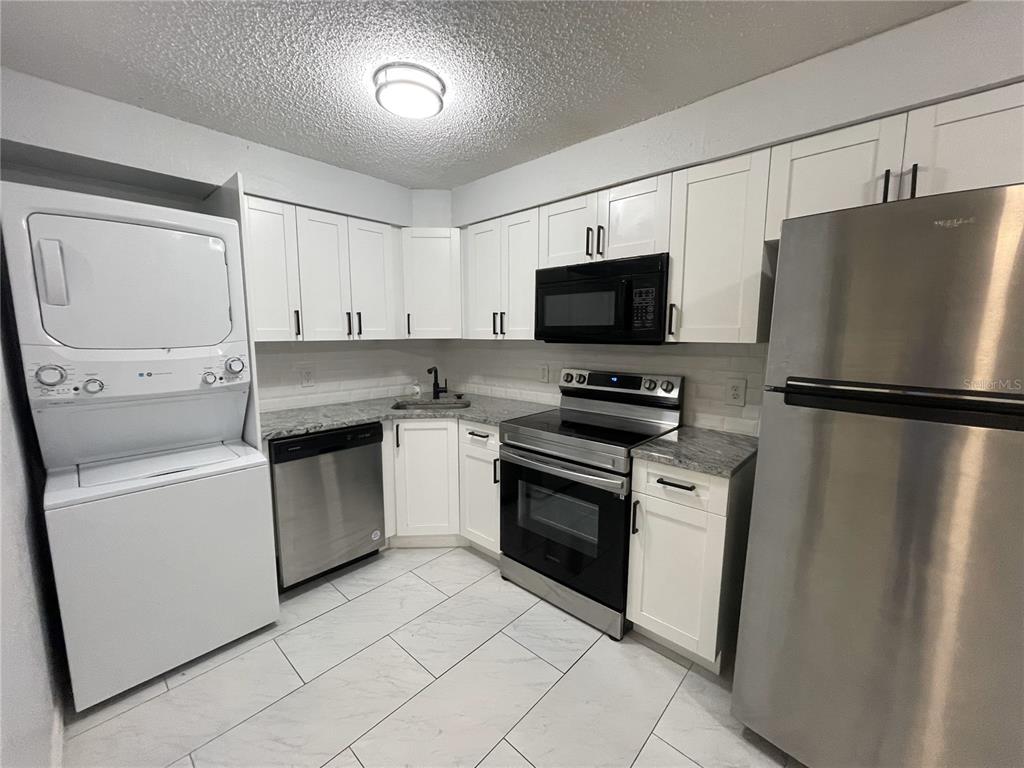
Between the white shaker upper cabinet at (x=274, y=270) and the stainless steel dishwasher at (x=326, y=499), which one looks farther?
the white shaker upper cabinet at (x=274, y=270)

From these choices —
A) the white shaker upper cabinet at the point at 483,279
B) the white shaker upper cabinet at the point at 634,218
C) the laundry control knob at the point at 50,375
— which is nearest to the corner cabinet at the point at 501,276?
the white shaker upper cabinet at the point at 483,279

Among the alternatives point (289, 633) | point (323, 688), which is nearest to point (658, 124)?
point (323, 688)

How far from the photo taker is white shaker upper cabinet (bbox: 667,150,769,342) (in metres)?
1.66

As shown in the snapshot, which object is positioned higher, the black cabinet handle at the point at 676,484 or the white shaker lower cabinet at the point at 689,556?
the black cabinet handle at the point at 676,484

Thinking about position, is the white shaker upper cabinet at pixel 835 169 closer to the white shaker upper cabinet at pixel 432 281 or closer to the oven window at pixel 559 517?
the oven window at pixel 559 517

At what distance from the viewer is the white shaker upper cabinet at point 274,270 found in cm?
218

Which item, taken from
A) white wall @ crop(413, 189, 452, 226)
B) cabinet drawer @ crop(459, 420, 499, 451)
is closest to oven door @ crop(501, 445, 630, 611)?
cabinet drawer @ crop(459, 420, 499, 451)

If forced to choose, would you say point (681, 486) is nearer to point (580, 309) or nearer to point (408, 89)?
point (580, 309)

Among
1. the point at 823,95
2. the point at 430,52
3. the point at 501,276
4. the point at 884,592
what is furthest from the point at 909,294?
the point at 501,276

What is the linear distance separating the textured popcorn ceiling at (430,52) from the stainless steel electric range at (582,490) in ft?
4.45

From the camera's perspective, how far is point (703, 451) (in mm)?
1699

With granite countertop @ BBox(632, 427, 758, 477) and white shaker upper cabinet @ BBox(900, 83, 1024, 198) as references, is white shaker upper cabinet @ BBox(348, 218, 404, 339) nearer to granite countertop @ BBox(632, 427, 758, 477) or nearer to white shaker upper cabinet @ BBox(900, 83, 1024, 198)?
granite countertop @ BBox(632, 427, 758, 477)

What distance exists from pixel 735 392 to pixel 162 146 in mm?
2923

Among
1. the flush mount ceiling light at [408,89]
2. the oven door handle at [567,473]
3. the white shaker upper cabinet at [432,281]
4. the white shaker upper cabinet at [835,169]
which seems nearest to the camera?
the white shaker upper cabinet at [835,169]
